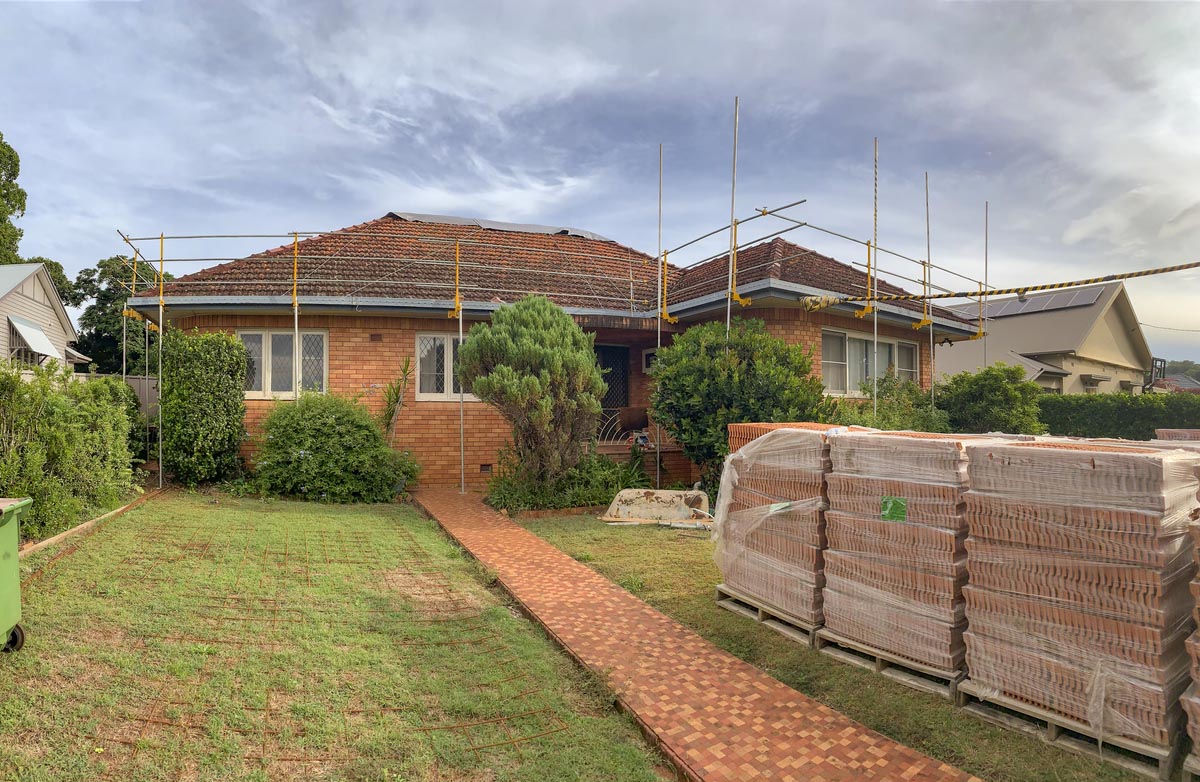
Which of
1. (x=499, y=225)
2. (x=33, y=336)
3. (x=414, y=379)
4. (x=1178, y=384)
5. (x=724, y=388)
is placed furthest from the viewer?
(x=1178, y=384)

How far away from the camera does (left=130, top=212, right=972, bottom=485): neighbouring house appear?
11.5 metres

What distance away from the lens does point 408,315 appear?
1194 cm

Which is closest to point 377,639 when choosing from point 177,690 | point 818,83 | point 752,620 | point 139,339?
point 177,690

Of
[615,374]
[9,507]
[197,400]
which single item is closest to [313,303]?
[197,400]

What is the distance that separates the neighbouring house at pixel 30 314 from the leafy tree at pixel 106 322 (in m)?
3.05

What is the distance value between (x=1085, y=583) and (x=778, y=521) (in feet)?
6.76

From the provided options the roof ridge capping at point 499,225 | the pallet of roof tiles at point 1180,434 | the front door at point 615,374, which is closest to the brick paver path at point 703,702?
the front door at point 615,374

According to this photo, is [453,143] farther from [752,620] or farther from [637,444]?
[752,620]

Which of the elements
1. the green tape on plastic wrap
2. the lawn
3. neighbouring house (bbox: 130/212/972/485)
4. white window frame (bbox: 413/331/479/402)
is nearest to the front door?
neighbouring house (bbox: 130/212/972/485)

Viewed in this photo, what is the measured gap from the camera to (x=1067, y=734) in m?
3.42

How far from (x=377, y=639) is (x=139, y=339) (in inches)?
1287

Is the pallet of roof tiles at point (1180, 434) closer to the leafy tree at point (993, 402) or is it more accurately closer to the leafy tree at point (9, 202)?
the leafy tree at point (993, 402)

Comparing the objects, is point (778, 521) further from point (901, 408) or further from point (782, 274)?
point (901, 408)

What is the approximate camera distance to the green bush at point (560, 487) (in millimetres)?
9750
